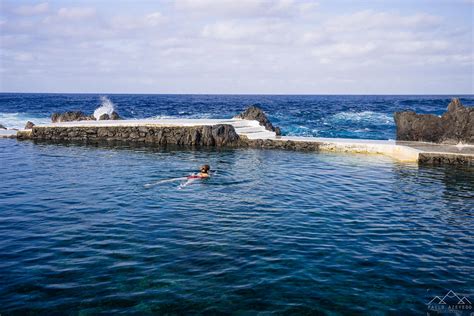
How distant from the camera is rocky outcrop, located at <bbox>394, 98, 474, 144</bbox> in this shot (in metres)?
30.3

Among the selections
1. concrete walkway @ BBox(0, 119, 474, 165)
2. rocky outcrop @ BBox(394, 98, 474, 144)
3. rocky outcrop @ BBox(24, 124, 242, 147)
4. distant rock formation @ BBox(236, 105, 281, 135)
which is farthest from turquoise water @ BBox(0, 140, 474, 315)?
distant rock formation @ BBox(236, 105, 281, 135)

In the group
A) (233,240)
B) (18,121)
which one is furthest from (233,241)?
(18,121)

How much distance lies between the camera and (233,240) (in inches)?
487

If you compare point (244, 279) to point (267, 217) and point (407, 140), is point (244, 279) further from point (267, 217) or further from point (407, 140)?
point (407, 140)

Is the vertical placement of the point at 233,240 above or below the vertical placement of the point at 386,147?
below

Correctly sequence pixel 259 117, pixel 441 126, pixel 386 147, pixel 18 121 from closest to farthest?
1. pixel 386 147
2. pixel 441 126
3. pixel 259 117
4. pixel 18 121

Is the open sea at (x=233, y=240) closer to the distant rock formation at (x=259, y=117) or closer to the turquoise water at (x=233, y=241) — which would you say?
the turquoise water at (x=233, y=241)

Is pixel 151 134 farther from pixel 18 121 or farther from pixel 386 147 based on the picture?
pixel 18 121

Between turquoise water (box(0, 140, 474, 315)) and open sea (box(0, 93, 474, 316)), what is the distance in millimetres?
51

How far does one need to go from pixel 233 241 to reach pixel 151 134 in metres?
25.0

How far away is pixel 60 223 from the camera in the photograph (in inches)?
548

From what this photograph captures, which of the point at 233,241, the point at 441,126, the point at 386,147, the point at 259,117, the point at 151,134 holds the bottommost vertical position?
the point at 233,241

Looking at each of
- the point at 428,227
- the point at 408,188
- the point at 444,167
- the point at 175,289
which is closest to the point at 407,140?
the point at 444,167

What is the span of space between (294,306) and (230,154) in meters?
21.5
